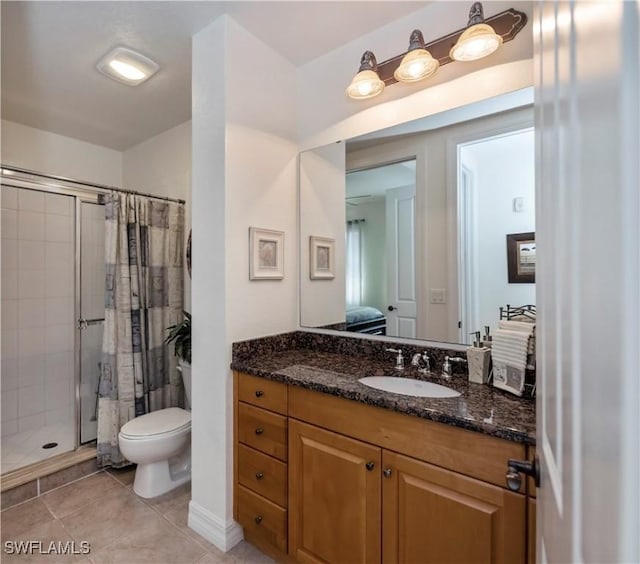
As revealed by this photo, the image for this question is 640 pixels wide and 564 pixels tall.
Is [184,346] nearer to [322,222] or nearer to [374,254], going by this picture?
[322,222]

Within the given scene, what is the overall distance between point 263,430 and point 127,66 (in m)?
2.13

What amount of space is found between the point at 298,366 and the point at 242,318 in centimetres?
37

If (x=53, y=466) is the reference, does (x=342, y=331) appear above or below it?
above

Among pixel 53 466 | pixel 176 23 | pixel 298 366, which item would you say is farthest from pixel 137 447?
pixel 176 23

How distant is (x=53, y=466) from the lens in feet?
6.98

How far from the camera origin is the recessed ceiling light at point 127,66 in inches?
72.7

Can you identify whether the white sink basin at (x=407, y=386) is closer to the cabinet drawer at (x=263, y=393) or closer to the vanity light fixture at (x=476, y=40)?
the cabinet drawer at (x=263, y=393)

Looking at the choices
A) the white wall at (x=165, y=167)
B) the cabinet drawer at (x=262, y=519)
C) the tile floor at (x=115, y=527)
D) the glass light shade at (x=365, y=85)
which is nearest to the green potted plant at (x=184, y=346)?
the white wall at (x=165, y=167)

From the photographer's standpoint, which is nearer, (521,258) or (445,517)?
(445,517)

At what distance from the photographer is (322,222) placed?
6.61 ft

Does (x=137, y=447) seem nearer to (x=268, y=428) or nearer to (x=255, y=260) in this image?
(x=268, y=428)

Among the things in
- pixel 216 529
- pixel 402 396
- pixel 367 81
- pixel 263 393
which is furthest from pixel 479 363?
pixel 216 529

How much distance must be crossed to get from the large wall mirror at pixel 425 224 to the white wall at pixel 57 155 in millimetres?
2257

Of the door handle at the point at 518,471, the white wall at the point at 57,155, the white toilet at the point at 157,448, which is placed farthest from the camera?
the white wall at the point at 57,155
